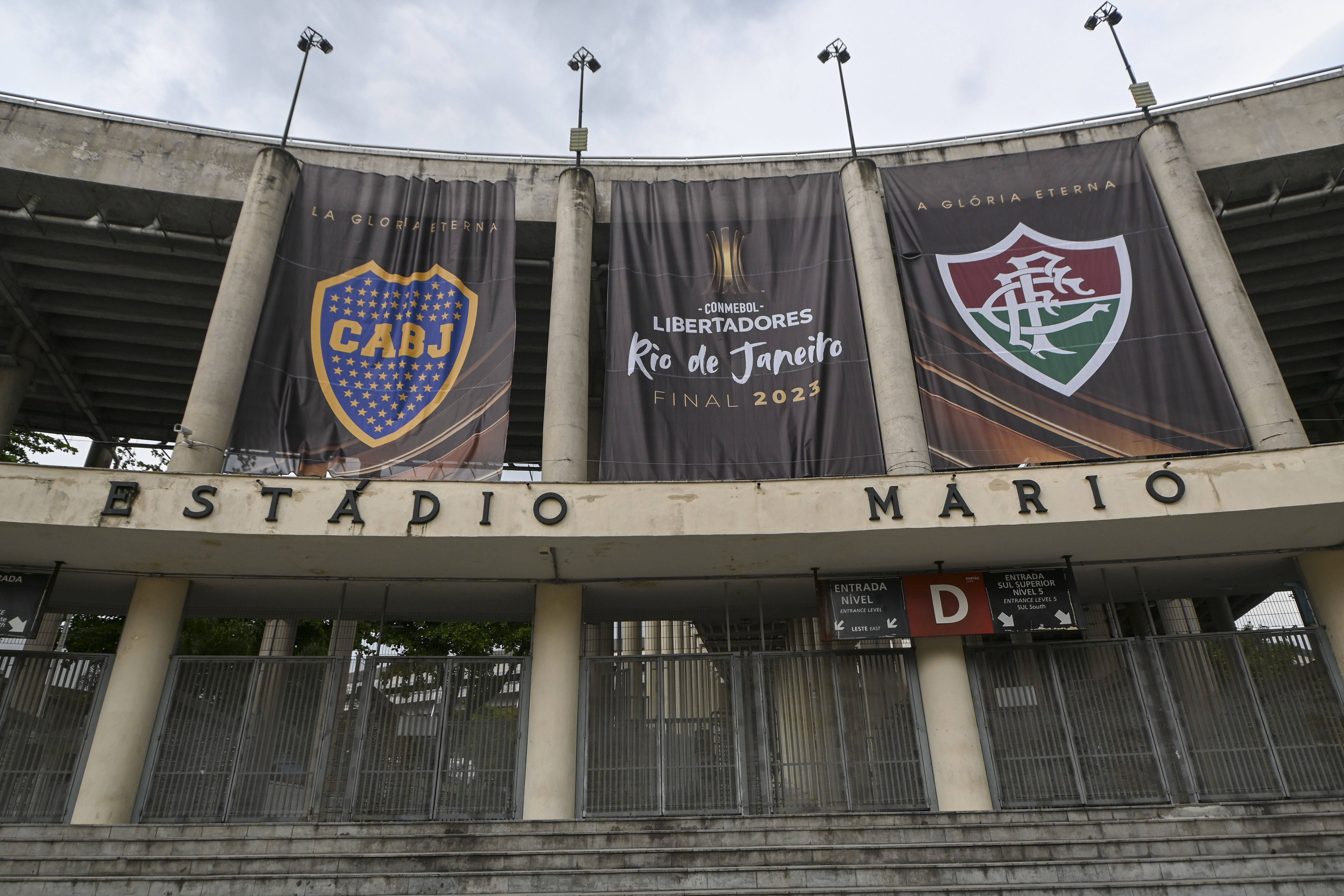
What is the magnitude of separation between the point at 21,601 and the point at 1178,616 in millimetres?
24692

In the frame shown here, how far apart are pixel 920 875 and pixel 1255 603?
518 inches

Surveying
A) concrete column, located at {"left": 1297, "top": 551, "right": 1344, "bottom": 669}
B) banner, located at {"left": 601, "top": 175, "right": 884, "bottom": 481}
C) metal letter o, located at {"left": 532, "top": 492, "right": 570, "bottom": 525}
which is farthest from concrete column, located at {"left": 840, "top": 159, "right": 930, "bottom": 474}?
→ concrete column, located at {"left": 1297, "top": 551, "right": 1344, "bottom": 669}

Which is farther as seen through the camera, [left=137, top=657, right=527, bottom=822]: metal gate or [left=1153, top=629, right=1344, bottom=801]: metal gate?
[left=137, top=657, right=527, bottom=822]: metal gate

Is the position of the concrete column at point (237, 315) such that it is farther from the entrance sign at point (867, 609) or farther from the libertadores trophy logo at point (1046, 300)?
the libertadores trophy logo at point (1046, 300)

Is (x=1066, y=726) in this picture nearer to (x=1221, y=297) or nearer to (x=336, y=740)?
(x=1221, y=297)

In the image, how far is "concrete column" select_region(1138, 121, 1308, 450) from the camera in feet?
41.3

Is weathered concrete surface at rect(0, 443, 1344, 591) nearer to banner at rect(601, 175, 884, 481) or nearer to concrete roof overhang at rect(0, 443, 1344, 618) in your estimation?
concrete roof overhang at rect(0, 443, 1344, 618)

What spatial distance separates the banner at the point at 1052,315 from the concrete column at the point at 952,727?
2.93m

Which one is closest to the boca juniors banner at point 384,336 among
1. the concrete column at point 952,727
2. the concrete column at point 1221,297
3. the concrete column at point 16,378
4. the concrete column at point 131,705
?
the concrete column at point 131,705

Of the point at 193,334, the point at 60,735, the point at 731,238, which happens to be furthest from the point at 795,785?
the point at 193,334

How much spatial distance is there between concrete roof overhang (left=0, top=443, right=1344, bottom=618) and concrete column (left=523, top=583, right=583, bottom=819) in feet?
1.78

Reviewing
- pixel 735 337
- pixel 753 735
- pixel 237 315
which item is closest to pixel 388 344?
pixel 237 315

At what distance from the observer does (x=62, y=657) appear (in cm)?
1240

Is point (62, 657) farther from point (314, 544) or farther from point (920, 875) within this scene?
point (920, 875)
